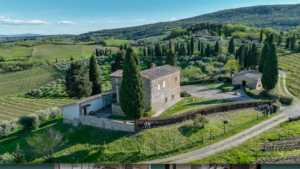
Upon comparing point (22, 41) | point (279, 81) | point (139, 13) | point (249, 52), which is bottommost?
point (279, 81)

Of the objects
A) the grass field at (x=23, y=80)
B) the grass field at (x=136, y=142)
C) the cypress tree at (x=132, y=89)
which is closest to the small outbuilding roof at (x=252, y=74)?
the grass field at (x=136, y=142)

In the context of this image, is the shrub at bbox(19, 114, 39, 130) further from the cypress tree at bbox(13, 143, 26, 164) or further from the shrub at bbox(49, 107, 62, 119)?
the shrub at bbox(49, 107, 62, 119)

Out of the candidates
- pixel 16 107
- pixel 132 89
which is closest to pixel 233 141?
pixel 132 89

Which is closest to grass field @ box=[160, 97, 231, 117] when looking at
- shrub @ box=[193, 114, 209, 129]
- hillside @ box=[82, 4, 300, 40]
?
shrub @ box=[193, 114, 209, 129]

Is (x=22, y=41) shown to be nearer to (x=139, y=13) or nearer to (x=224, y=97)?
(x=139, y=13)

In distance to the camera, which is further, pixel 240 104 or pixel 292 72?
pixel 240 104

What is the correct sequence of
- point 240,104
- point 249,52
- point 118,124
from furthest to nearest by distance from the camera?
1. point 249,52
2. point 240,104
3. point 118,124

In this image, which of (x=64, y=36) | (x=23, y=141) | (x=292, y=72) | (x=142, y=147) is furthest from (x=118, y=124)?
(x=292, y=72)
